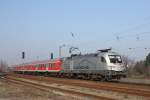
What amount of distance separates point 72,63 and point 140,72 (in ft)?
63.1

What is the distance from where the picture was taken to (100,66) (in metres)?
36.3

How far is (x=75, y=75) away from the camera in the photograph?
45.4m

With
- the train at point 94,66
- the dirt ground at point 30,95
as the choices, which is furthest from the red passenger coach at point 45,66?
the dirt ground at point 30,95

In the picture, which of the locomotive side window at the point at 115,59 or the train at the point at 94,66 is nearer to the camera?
the train at the point at 94,66

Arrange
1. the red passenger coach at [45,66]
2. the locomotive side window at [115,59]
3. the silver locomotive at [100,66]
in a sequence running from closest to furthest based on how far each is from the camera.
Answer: the silver locomotive at [100,66] → the locomotive side window at [115,59] → the red passenger coach at [45,66]

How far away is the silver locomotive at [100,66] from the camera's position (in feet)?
113

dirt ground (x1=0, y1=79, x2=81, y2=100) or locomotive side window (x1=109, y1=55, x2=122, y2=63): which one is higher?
locomotive side window (x1=109, y1=55, x2=122, y2=63)

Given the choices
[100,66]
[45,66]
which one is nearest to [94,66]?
[100,66]

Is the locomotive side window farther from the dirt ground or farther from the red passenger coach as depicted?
the red passenger coach

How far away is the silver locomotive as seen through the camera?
34594 mm

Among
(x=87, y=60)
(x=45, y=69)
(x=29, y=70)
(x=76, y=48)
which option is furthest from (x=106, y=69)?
(x=29, y=70)

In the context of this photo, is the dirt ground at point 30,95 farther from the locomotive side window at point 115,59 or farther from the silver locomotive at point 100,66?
the locomotive side window at point 115,59

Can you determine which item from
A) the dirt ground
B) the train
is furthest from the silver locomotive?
the dirt ground

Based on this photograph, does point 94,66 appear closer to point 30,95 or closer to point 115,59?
point 115,59
